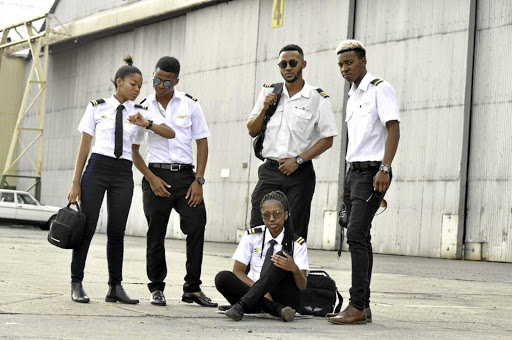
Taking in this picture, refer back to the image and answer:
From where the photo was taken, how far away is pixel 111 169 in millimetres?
7961

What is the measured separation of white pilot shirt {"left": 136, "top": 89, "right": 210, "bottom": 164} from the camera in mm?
8234

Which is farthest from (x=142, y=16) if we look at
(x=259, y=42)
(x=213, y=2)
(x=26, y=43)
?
(x=26, y=43)

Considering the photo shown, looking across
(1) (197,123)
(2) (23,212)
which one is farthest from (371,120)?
(2) (23,212)

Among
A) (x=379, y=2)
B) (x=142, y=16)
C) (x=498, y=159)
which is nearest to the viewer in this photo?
(x=498, y=159)

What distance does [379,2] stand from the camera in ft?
78.5

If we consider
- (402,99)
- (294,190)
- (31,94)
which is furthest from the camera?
(31,94)

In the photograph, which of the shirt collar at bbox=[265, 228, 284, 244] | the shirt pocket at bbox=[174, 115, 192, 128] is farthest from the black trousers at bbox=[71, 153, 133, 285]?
the shirt collar at bbox=[265, 228, 284, 244]

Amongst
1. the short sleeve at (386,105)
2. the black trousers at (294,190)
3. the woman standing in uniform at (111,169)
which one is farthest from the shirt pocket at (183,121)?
the short sleeve at (386,105)

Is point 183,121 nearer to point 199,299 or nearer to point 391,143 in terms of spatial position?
point 199,299

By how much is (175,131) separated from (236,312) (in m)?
1.94

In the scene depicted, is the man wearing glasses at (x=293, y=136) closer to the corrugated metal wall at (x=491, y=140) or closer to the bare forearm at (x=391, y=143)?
the bare forearm at (x=391, y=143)

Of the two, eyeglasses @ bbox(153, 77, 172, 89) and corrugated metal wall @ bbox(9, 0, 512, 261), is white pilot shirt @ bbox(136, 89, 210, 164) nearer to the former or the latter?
eyeglasses @ bbox(153, 77, 172, 89)

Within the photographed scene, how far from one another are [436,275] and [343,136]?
9.99 m

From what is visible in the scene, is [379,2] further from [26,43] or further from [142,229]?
[26,43]
